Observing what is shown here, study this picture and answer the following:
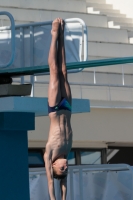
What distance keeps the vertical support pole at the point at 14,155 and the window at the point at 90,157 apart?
4236 mm

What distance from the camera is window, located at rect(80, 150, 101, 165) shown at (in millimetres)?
9711

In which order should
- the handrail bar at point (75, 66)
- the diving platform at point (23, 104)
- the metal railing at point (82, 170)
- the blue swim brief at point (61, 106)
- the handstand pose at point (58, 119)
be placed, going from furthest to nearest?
the metal railing at point (82, 170), the diving platform at point (23, 104), the handrail bar at point (75, 66), the blue swim brief at point (61, 106), the handstand pose at point (58, 119)

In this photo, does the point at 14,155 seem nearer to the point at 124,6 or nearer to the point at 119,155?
the point at 119,155

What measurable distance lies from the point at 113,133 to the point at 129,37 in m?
2.18

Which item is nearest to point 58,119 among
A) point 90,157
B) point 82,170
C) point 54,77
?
point 54,77

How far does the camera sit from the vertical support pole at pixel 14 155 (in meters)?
5.34

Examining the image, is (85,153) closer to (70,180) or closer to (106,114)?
(106,114)

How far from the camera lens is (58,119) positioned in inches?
152

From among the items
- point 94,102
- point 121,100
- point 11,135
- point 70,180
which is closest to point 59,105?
point 11,135

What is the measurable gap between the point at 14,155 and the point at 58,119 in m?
1.66

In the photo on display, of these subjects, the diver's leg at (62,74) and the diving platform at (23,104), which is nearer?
the diver's leg at (62,74)

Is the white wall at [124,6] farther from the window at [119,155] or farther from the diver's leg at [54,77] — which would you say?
the diver's leg at [54,77]

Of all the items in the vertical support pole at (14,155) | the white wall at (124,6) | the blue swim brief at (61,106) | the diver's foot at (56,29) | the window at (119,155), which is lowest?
the window at (119,155)

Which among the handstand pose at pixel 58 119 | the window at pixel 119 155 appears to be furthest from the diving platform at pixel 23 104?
the window at pixel 119 155
